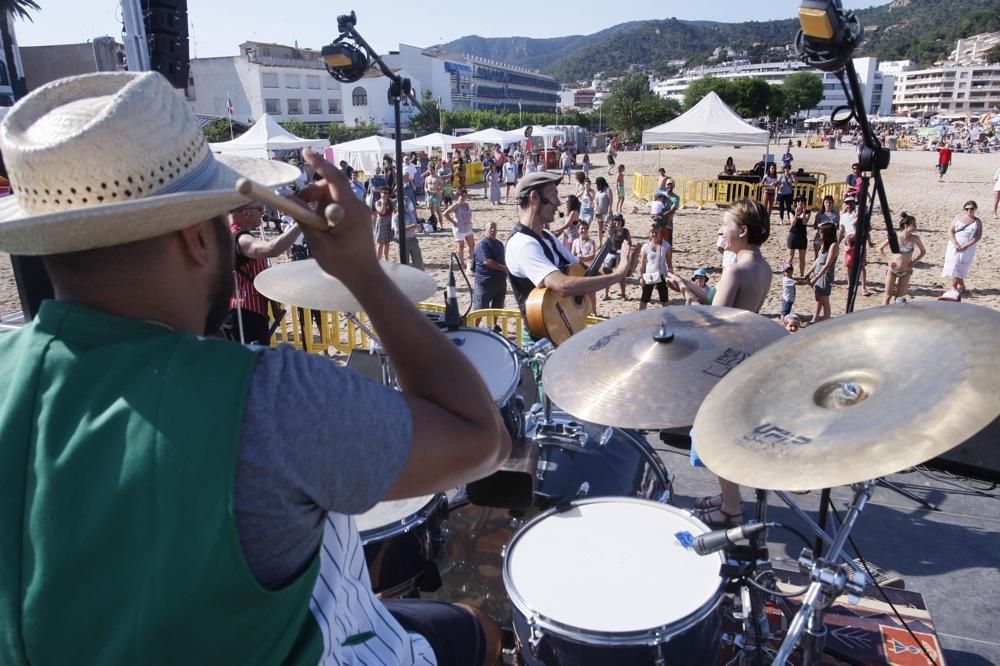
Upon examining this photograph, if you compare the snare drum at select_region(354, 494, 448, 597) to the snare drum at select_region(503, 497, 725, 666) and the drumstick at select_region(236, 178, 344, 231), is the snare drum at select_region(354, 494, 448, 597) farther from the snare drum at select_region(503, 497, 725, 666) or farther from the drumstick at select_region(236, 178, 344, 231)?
the drumstick at select_region(236, 178, 344, 231)

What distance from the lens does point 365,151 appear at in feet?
77.3

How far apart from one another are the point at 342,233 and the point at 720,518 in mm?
3650

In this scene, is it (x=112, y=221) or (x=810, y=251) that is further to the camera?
(x=810, y=251)

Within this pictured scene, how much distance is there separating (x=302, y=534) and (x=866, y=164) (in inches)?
116

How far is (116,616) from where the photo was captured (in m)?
0.95

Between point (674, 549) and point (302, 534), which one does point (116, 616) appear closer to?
point (302, 534)

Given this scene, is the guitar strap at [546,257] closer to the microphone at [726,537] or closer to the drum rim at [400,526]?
the drum rim at [400,526]

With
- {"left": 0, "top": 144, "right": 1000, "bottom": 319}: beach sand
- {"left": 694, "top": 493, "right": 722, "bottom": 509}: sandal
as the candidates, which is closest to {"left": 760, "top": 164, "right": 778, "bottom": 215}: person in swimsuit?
{"left": 0, "top": 144, "right": 1000, "bottom": 319}: beach sand

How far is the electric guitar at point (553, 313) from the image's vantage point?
482cm

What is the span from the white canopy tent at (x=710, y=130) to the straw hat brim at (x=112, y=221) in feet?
61.3

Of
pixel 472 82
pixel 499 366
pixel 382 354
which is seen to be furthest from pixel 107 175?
pixel 472 82

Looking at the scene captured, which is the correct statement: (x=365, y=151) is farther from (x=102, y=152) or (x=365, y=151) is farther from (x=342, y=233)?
(x=102, y=152)

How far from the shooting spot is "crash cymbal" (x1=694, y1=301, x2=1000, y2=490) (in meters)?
1.68

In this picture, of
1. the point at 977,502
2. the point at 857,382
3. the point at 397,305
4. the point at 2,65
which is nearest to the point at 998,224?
the point at 977,502
